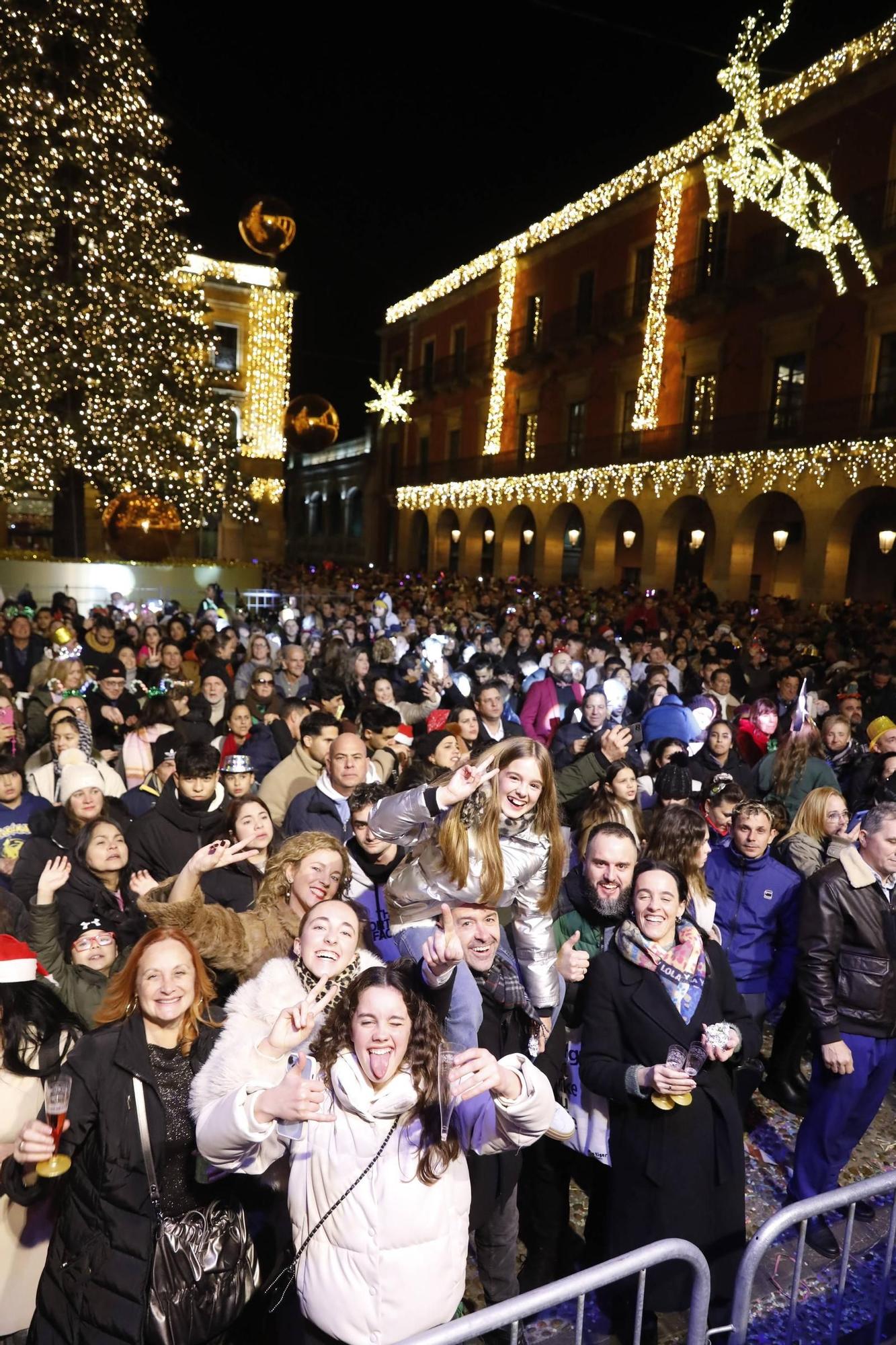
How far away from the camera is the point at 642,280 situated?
A: 2691cm

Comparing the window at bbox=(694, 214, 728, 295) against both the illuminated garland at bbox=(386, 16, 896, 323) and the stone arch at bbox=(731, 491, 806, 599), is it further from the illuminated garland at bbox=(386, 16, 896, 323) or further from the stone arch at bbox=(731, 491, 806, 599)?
the stone arch at bbox=(731, 491, 806, 599)

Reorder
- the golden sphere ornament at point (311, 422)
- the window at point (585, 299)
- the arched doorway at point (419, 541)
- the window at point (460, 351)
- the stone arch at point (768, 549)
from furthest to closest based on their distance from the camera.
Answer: the arched doorway at point (419, 541), the window at point (460, 351), the window at point (585, 299), the stone arch at point (768, 549), the golden sphere ornament at point (311, 422)

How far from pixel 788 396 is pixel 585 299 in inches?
415

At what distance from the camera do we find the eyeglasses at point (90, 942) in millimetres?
3428

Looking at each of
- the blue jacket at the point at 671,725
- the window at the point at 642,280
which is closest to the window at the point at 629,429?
the window at the point at 642,280

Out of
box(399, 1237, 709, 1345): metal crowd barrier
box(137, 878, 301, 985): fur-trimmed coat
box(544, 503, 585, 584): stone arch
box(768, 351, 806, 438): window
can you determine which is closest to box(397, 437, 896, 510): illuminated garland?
box(544, 503, 585, 584): stone arch

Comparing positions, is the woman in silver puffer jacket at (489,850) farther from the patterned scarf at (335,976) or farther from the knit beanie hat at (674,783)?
the knit beanie hat at (674,783)

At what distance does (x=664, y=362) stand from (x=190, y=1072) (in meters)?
25.7

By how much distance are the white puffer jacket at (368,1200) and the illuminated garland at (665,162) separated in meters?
22.6

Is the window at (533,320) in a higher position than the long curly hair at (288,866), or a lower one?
higher

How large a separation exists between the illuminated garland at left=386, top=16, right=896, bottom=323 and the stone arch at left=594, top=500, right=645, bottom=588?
9409 mm

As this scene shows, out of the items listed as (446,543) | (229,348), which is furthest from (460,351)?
(229,348)

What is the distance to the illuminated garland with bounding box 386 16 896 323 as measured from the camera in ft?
61.2

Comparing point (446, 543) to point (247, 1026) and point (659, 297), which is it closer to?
point (659, 297)
